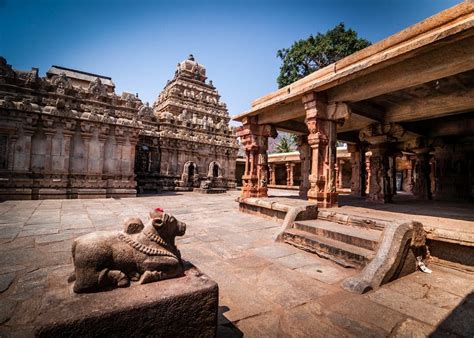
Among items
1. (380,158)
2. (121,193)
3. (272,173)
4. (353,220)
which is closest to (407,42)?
(353,220)

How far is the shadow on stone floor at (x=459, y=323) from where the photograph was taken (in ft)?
6.72

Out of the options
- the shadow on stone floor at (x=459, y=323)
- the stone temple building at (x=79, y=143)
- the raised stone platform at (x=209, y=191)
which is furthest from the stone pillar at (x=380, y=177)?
the stone temple building at (x=79, y=143)

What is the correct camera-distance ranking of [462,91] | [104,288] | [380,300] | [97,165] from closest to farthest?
[104,288]
[380,300]
[462,91]
[97,165]

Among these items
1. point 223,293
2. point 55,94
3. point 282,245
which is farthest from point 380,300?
point 55,94

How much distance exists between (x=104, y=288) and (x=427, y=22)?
21.0 ft

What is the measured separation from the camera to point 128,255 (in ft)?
6.25

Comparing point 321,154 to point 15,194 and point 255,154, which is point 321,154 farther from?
point 15,194

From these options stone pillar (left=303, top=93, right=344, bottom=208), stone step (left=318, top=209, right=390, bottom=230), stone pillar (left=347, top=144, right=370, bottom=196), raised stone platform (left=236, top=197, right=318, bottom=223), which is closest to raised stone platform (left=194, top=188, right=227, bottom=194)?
raised stone platform (left=236, top=197, right=318, bottom=223)

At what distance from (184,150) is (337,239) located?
52.3 ft

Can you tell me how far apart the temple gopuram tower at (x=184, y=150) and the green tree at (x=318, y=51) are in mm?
9231

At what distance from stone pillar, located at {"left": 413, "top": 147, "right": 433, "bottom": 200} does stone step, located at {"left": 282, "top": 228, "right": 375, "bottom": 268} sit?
7343 mm

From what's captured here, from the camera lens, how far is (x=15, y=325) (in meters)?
1.96

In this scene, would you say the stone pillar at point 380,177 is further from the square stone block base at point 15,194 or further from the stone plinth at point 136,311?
the square stone block base at point 15,194

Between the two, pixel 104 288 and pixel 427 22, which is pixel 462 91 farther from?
pixel 104 288
